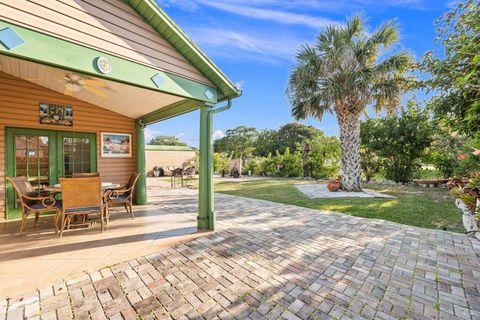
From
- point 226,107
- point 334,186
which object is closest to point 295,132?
point 334,186

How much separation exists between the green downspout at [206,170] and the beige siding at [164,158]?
44.1 feet

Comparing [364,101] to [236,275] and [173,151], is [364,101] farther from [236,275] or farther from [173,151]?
[173,151]

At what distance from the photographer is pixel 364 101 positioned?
7.15 m

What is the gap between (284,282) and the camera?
224cm

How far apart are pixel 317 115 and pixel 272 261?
6.64 m

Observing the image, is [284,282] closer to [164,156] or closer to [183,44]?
[183,44]

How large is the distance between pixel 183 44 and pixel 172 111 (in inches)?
76.2

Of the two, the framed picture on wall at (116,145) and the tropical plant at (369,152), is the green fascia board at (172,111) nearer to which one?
the framed picture on wall at (116,145)

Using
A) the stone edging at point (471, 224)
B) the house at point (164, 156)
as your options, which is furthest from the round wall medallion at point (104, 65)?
the house at point (164, 156)

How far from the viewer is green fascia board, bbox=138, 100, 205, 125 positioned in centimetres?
427

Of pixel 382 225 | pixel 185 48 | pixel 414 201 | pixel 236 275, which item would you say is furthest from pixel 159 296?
pixel 414 201

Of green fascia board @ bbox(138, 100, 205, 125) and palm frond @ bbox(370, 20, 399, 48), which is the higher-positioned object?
palm frond @ bbox(370, 20, 399, 48)

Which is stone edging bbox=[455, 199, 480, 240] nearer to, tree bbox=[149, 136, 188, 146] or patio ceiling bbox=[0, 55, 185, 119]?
patio ceiling bbox=[0, 55, 185, 119]

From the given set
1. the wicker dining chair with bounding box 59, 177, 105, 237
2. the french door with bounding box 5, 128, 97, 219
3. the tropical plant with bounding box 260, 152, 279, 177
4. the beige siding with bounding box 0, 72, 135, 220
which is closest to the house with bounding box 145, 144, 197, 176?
the tropical plant with bounding box 260, 152, 279, 177
